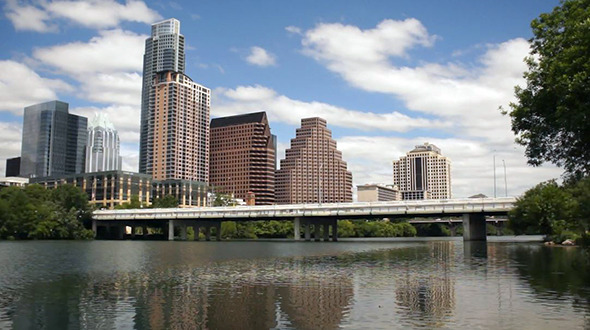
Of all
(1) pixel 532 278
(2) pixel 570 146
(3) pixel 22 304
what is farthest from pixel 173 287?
(2) pixel 570 146

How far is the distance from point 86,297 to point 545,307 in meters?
25.0

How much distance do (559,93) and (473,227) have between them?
11134cm

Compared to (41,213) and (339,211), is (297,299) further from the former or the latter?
(41,213)

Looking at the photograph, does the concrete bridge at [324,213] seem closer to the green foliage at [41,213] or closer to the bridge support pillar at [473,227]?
the bridge support pillar at [473,227]

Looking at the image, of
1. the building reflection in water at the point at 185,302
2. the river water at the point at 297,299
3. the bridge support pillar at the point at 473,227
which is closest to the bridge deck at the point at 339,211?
the bridge support pillar at the point at 473,227

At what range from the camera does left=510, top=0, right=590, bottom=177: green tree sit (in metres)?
36.6

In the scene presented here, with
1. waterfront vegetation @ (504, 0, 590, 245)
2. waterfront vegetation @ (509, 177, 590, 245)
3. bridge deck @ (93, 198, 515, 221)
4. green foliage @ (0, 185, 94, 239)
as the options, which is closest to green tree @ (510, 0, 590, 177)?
waterfront vegetation @ (504, 0, 590, 245)

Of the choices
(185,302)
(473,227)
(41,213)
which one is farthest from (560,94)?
(41,213)

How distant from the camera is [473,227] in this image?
5640 inches

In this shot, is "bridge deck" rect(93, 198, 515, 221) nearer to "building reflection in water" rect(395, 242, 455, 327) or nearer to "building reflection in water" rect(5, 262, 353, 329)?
"building reflection in water" rect(395, 242, 455, 327)

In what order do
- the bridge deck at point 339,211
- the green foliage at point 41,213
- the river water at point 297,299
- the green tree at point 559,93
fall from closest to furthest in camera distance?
the river water at point 297,299 → the green tree at point 559,93 → the bridge deck at point 339,211 → the green foliage at point 41,213

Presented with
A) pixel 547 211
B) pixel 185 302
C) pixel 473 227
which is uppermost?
pixel 547 211

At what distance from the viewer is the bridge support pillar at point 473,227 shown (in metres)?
140

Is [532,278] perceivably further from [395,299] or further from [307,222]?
[307,222]
